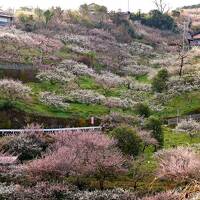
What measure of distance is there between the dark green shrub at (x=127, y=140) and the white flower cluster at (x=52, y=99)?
41.6ft

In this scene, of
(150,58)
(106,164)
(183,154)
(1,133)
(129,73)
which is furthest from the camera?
(150,58)

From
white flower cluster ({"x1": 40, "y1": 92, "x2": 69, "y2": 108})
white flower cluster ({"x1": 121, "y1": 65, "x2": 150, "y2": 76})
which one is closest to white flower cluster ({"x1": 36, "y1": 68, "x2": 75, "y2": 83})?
white flower cluster ({"x1": 40, "y1": 92, "x2": 69, "y2": 108})

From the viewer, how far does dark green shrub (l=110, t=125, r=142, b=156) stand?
1202 inches

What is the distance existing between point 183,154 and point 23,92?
19.9 m

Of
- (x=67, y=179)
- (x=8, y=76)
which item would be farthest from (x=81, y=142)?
(x=8, y=76)

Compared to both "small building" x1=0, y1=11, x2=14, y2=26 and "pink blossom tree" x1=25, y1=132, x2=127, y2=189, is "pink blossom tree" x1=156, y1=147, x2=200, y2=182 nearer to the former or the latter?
"pink blossom tree" x1=25, y1=132, x2=127, y2=189

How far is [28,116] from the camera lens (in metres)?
38.1

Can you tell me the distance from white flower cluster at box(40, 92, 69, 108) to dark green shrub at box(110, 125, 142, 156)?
41.6ft

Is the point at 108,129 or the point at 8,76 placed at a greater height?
the point at 8,76

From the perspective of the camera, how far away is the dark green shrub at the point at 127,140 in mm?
30531

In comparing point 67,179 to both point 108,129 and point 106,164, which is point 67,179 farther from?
point 108,129

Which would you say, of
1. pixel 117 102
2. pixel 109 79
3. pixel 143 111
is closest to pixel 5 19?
pixel 109 79

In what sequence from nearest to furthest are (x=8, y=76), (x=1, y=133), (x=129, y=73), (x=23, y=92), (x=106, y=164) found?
(x=106, y=164) → (x=1, y=133) → (x=23, y=92) → (x=8, y=76) → (x=129, y=73)

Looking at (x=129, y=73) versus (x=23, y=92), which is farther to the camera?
(x=129, y=73)
